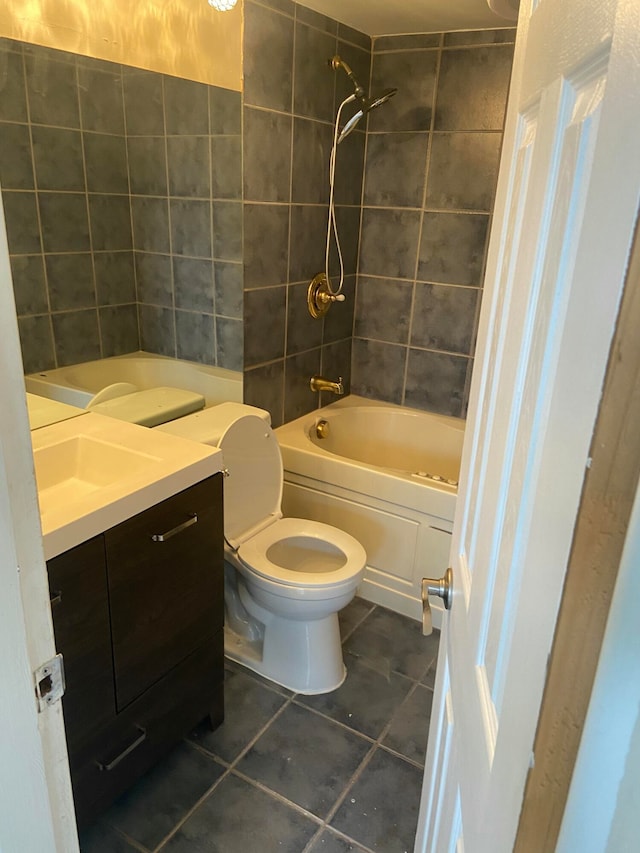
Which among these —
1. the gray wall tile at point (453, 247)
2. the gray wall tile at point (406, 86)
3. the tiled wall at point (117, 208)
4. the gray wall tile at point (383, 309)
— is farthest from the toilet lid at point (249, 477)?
the gray wall tile at point (406, 86)

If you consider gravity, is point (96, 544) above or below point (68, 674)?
above

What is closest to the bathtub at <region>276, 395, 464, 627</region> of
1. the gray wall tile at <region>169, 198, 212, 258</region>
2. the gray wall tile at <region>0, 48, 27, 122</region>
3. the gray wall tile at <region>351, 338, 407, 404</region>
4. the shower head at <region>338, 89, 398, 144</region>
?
the gray wall tile at <region>351, 338, 407, 404</region>

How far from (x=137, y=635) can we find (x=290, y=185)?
1697mm

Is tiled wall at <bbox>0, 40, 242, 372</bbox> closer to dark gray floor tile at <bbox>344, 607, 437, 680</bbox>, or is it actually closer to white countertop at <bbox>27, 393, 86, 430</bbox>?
white countertop at <bbox>27, 393, 86, 430</bbox>

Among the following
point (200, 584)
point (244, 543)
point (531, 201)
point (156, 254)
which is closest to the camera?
point (531, 201)

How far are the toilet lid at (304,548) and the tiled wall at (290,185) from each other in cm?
56

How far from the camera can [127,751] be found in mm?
1542

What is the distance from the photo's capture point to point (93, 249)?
6.64ft

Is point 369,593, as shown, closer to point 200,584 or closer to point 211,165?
point 200,584

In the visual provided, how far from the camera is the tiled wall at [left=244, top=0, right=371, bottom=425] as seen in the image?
212 cm

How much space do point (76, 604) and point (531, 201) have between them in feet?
3.80

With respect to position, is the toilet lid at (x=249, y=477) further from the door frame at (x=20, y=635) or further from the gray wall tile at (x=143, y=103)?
the door frame at (x=20, y=635)

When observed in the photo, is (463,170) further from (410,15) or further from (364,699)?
(364,699)

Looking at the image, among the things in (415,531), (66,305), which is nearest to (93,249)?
(66,305)
